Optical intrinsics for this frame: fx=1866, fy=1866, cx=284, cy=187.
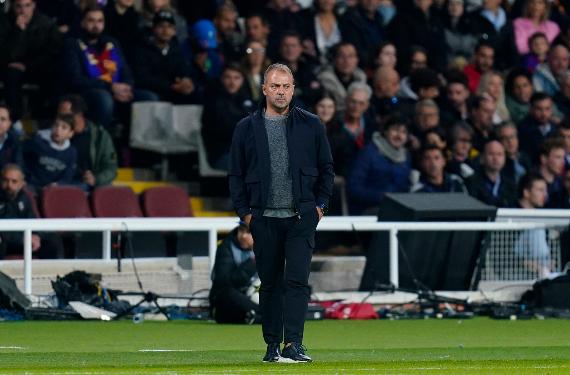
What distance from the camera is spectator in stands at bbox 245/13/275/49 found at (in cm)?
2192

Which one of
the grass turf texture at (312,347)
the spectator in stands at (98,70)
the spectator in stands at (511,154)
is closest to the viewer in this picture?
the grass turf texture at (312,347)

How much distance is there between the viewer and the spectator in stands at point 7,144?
18.7 m

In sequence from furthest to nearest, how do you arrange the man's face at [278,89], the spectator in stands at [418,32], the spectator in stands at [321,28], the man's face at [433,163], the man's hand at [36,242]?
1. the spectator in stands at [418,32]
2. the spectator in stands at [321,28]
3. the man's face at [433,163]
4. the man's hand at [36,242]
5. the man's face at [278,89]

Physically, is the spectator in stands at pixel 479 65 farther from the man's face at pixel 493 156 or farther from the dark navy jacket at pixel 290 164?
the dark navy jacket at pixel 290 164

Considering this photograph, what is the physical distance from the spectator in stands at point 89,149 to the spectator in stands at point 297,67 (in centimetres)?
277

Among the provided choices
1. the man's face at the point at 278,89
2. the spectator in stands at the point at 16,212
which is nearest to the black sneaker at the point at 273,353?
the man's face at the point at 278,89

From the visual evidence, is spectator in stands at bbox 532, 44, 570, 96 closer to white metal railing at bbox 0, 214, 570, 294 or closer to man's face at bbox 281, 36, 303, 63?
man's face at bbox 281, 36, 303, 63

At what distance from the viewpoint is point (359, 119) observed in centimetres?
2162

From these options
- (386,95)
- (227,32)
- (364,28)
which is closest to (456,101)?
(386,95)

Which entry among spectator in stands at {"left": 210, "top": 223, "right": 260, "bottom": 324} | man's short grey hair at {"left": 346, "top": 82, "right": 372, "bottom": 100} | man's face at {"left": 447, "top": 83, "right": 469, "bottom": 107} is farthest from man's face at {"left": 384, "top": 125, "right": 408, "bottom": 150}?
spectator in stands at {"left": 210, "top": 223, "right": 260, "bottom": 324}

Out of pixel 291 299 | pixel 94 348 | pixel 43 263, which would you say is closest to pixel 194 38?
pixel 43 263

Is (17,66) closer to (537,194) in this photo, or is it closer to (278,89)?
(537,194)

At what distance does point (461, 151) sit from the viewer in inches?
850

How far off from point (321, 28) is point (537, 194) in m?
3.98
